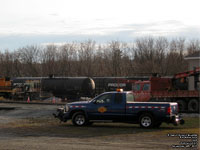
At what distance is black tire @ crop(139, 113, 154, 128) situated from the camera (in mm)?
18266

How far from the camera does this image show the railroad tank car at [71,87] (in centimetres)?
4638

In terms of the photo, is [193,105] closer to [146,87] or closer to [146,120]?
[146,87]

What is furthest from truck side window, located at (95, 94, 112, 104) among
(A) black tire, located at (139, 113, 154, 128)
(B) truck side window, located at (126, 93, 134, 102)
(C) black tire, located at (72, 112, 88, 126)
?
(A) black tire, located at (139, 113, 154, 128)

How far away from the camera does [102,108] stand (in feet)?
62.6

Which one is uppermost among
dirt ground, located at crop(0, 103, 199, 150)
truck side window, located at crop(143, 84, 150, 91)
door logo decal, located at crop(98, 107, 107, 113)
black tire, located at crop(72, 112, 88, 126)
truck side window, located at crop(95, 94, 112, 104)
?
truck side window, located at crop(143, 84, 150, 91)

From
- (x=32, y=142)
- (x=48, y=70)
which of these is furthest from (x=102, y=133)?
(x=48, y=70)

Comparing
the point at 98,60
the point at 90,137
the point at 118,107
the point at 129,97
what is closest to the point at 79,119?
the point at 118,107

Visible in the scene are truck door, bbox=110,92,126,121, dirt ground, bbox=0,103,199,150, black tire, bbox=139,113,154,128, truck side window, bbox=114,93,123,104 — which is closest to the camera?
dirt ground, bbox=0,103,199,150

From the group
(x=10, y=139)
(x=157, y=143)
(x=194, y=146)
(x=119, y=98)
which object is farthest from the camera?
(x=119, y=98)

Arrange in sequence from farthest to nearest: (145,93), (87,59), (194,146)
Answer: (87,59), (145,93), (194,146)

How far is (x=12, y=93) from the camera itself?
51.2 m

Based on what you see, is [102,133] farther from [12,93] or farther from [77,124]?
[12,93]

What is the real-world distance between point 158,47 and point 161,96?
57518mm

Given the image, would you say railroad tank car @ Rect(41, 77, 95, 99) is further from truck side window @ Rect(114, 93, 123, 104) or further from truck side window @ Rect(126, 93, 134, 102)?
truck side window @ Rect(114, 93, 123, 104)
